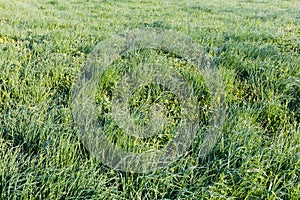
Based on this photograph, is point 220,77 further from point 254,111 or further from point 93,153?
point 93,153

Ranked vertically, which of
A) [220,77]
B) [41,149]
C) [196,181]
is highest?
[220,77]

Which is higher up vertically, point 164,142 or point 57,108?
point 57,108

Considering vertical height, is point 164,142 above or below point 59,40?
below

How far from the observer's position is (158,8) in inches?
412

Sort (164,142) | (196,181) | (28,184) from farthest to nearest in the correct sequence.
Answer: (164,142), (196,181), (28,184)

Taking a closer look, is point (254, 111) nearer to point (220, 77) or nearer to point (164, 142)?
point (220, 77)

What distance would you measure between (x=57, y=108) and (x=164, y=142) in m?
0.98

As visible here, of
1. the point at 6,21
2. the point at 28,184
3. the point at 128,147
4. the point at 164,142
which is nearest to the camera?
the point at 28,184

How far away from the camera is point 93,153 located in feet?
7.07

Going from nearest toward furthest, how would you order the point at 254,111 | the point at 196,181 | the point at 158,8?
the point at 196,181
the point at 254,111
the point at 158,8

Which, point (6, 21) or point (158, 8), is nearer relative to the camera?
point (6, 21)

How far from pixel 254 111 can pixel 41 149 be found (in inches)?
74.6

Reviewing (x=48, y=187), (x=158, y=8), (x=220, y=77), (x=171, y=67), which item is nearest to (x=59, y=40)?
(x=171, y=67)

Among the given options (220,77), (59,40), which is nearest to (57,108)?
(220,77)
